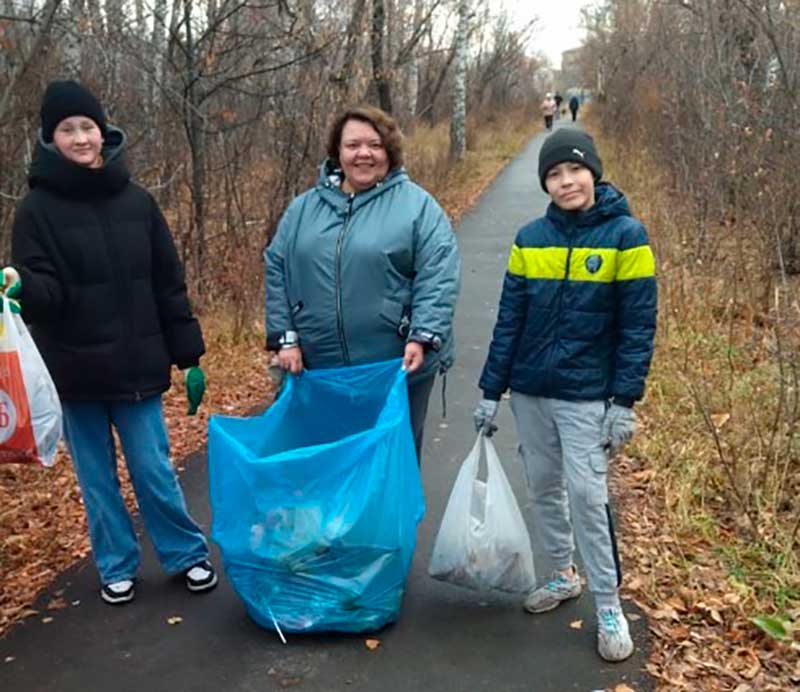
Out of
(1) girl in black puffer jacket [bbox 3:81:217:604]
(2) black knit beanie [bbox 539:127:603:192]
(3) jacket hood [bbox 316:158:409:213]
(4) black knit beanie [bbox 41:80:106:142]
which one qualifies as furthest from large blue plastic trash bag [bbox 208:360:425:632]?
(4) black knit beanie [bbox 41:80:106:142]

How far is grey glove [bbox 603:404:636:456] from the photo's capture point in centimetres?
281

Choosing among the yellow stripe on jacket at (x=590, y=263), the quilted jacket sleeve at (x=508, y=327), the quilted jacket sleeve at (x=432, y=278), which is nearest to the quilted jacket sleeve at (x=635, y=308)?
the yellow stripe on jacket at (x=590, y=263)

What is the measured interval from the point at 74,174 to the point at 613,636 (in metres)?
2.47

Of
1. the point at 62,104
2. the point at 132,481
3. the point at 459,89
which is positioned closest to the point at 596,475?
the point at 132,481

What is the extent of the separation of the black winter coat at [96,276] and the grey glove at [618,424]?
165cm

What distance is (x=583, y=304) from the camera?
2.85 m

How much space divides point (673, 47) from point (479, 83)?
63.4ft

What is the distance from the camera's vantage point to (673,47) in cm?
1170

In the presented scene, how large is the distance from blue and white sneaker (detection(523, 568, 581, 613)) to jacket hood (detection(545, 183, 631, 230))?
Result: 54.2 inches

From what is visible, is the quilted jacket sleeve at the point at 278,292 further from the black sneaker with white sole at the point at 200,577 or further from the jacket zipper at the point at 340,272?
the black sneaker with white sole at the point at 200,577

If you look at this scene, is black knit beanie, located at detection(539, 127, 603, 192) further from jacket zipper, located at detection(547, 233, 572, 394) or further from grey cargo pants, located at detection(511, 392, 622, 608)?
grey cargo pants, located at detection(511, 392, 622, 608)

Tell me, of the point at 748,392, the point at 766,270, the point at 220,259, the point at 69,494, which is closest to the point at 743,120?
the point at 766,270

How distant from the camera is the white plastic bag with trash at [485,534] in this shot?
3.12m

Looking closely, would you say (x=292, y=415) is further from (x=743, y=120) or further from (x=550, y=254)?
(x=743, y=120)
